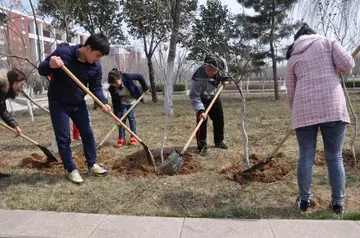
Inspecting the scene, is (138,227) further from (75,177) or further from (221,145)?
(221,145)

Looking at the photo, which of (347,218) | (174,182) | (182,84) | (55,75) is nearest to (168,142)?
(174,182)

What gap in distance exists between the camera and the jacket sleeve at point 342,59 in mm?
2680

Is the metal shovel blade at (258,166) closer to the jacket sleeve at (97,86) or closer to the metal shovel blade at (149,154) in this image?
the metal shovel blade at (149,154)

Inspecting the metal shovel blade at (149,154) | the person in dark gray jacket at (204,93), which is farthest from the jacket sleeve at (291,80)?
the metal shovel blade at (149,154)

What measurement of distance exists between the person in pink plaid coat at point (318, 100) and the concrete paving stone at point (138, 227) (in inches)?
44.5

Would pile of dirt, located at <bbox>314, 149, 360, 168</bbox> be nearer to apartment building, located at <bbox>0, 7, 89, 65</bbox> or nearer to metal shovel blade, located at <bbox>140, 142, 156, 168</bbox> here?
metal shovel blade, located at <bbox>140, 142, 156, 168</bbox>

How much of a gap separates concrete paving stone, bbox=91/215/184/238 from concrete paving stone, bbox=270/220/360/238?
2.54 feet

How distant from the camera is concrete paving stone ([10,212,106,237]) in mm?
2703

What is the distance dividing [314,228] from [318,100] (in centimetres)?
98

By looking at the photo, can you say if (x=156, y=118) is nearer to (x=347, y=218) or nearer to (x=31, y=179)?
(x=31, y=179)

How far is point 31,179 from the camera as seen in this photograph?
408 centimetres

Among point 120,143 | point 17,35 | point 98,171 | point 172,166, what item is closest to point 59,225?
point 98,171

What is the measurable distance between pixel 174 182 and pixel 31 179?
66.7 inches

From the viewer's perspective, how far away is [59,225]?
2844mm
